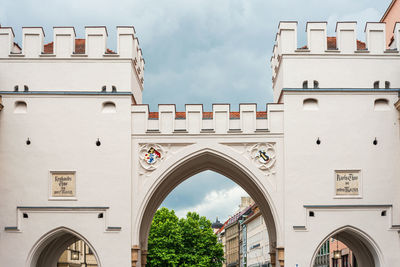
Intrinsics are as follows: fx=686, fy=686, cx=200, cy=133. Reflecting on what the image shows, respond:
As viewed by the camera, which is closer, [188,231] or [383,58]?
[383,58]

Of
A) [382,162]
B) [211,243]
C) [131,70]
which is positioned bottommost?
[211,243]

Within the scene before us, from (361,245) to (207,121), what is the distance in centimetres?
756

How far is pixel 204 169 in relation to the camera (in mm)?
27172

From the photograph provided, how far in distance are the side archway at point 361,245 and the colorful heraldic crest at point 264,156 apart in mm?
3112

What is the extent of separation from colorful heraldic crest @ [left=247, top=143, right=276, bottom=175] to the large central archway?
33 cm

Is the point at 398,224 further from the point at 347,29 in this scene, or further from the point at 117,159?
the point at 117,159

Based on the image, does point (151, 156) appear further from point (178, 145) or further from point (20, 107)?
point (20, 107)

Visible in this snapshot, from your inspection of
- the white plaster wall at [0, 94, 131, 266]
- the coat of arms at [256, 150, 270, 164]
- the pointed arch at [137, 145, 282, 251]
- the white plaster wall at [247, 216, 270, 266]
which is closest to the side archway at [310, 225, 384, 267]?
the pointed arch at [137, 145, 282, 251]

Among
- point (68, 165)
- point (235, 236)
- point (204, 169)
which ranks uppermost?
point (204, 169)

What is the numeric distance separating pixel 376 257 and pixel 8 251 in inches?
494

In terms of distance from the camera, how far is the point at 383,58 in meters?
24.3

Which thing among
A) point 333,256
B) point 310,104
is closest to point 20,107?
point 310,104

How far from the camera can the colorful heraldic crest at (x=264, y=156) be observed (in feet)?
79.0

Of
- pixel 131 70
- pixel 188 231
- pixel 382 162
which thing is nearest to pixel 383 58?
pixel 382 162
